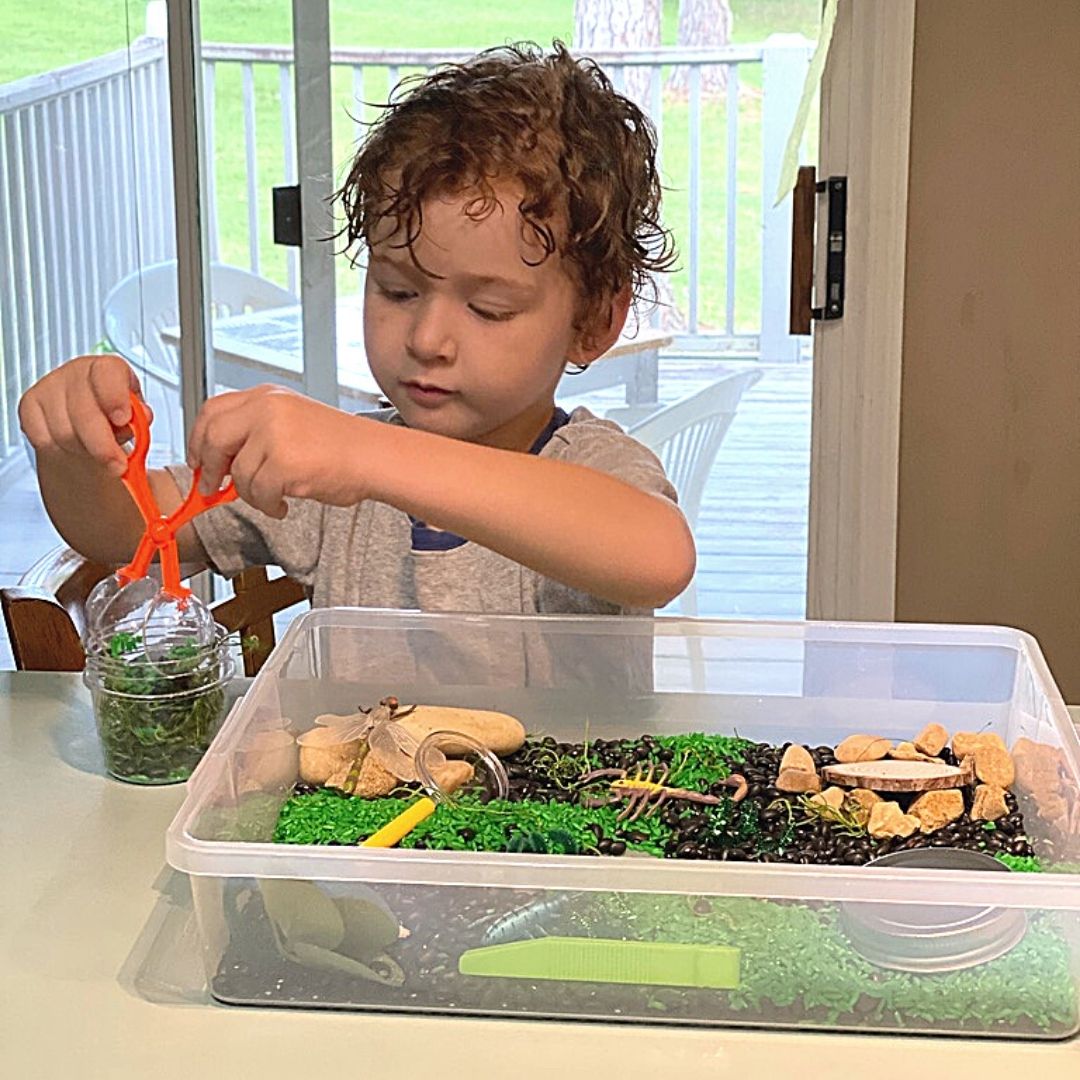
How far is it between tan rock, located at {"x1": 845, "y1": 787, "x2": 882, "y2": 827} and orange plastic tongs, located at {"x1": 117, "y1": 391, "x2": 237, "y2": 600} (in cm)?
42

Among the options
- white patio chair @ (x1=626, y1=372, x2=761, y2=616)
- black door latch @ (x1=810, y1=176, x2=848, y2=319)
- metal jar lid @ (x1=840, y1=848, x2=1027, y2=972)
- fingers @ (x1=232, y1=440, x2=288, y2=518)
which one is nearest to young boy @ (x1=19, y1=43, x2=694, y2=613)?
fingers @ (x1=232, y1=440, x2=288, y2=518)

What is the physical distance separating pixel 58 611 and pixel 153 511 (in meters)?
0.35

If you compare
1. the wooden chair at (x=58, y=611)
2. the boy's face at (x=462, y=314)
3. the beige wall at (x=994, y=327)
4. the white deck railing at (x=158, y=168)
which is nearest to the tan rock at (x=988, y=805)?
the boy's face at (x=462, y=314)

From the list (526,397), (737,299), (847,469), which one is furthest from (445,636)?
(737,299)

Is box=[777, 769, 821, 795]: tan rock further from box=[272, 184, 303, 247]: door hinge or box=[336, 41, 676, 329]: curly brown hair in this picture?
box=[272, 184, 303, 247]: door hinge

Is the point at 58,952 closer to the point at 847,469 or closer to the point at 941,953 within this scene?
the point at 941,953

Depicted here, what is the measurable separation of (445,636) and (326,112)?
1.70 metres

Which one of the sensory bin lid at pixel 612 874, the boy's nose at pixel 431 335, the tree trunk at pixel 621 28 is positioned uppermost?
the tree trunk at pixel 621 28

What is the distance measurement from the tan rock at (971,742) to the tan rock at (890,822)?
0.09 meters

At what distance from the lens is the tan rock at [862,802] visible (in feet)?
3.16

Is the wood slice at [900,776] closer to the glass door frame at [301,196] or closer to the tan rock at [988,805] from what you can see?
the tan rock at [988,805]

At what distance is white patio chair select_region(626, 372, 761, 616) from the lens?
299 cm

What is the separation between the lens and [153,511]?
1.07m

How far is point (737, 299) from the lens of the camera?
3.01 m
